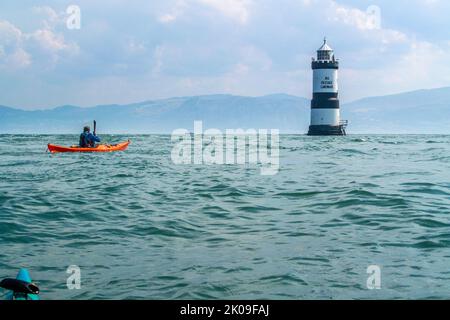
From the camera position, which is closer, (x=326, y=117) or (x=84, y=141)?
(x=84, y=141)

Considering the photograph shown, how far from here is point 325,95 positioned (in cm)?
6806

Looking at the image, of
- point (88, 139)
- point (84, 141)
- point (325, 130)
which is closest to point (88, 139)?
point (88, 139)

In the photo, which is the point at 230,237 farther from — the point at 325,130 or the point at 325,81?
the point at 325,130

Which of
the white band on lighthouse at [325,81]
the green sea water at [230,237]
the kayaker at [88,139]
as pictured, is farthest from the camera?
the white band on lighthouse at [325,81]

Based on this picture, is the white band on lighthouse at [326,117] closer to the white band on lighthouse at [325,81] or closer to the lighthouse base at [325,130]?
the lighthouse base at [325,130]

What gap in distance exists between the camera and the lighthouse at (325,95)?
67.8m

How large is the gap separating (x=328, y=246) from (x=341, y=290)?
7.15 ft

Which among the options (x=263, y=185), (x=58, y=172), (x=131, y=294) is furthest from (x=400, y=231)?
(x=58, y=172)

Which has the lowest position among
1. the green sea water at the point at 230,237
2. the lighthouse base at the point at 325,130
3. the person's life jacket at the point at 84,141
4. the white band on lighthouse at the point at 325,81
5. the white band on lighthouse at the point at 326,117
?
the green sea water at the point at 230,237

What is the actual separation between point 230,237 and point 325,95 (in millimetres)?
60785

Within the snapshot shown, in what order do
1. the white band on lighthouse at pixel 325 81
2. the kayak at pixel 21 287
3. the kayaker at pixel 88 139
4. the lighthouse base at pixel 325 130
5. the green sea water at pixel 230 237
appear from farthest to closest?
the lighthouse base at pixel 325 130, the white band on lighthouse at pixel 325 81, the kayaker at pixel 88 139, the green sea water at pixel 230 237, the kayak at pixel 21 287

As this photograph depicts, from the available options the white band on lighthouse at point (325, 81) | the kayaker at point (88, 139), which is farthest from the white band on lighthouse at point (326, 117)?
the kayaker at point (88, 139)

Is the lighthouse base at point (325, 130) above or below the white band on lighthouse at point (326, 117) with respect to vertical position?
below

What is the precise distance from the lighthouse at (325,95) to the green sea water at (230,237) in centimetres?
5101
